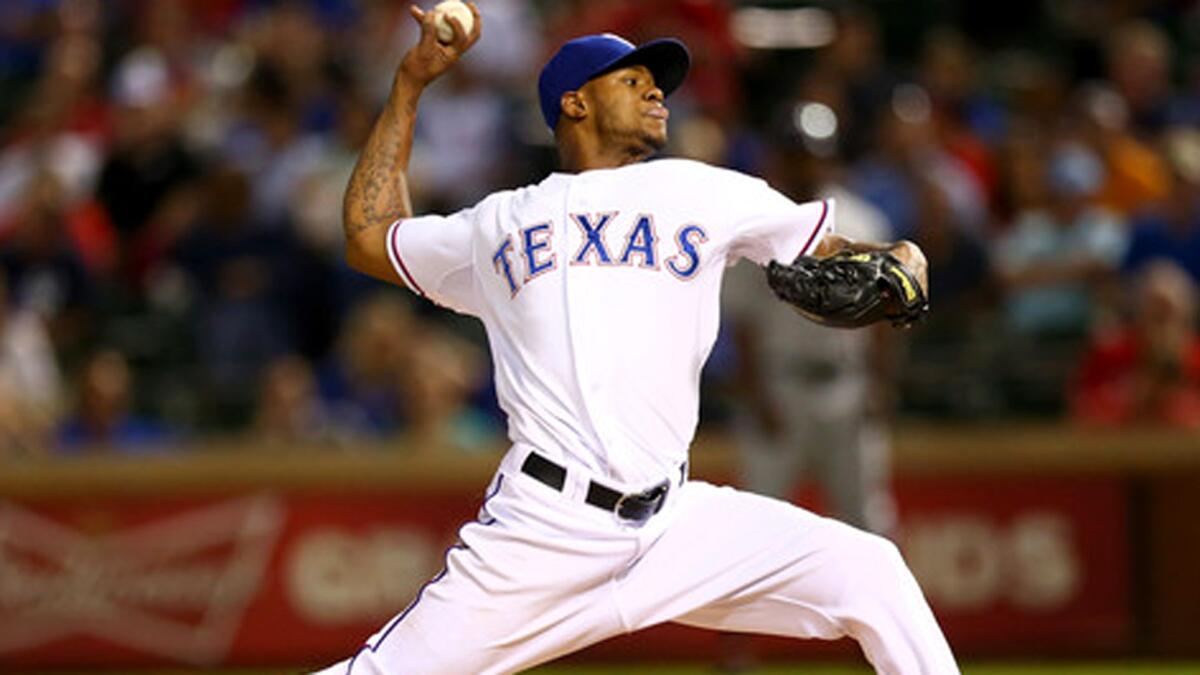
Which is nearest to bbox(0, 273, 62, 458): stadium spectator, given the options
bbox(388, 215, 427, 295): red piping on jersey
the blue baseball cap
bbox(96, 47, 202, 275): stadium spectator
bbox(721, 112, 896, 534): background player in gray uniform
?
bbox(96, 47, 202, 275): stadium spectator

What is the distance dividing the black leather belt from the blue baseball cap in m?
0.96

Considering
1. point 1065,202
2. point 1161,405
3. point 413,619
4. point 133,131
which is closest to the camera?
point 413,619

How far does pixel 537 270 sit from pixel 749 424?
461 cm

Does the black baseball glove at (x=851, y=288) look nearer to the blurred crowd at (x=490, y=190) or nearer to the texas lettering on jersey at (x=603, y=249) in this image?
the texas lettering on jersey at (x=603, y=249)

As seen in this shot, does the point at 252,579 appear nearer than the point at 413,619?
No

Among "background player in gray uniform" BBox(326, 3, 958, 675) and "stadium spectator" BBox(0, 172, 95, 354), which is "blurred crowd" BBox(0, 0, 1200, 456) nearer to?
"stadium spectator" BBox(0, 172, 95, 354)

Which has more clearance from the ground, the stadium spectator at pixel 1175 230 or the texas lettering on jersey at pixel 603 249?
the texas lettering on jersey at pixel 603 249

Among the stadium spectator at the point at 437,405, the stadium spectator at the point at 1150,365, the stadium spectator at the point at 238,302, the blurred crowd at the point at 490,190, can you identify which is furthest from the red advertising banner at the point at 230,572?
the stadium spectator at the point at 238,302

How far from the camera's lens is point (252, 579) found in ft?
35.4

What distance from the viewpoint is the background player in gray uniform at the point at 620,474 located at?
16.2ft

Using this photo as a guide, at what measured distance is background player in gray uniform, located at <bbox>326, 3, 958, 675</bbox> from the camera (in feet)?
16.2

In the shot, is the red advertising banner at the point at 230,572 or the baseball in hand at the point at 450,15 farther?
the red advertising banner at the point at 230,572

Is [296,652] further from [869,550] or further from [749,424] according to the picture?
[869,550]

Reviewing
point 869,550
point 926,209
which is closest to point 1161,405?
point 926,209
